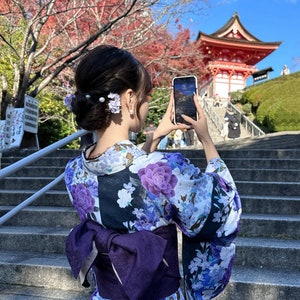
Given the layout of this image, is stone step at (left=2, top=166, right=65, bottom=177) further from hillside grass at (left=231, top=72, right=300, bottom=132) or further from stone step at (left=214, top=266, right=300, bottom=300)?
hillside grass at (left=231, top=72, right=300, bottom=132)

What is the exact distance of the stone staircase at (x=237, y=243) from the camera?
2242 mm

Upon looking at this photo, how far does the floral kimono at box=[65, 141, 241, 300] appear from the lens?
3.20 ft

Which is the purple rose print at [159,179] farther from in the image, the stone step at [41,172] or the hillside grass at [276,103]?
the hillside grass at [276,103]

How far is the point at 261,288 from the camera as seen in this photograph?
6.97 feet

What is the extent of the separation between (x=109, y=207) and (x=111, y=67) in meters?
0.41

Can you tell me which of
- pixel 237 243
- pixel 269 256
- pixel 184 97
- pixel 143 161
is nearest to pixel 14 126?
pixel 237 243

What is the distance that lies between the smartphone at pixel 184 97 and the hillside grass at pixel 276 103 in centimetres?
1264

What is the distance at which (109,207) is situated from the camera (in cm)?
103

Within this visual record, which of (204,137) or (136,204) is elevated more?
(204,137)

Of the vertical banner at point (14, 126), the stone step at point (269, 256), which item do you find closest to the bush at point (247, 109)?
the vertical banner at point (14, 126)

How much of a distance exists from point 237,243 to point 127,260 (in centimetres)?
181

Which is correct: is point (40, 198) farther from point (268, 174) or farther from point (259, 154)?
point (259, 154)

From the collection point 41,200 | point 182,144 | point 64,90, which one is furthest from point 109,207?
point 182,144

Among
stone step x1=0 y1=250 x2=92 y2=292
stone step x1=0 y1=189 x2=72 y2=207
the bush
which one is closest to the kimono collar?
stone step x1=0 y1=250 x2=92 y2=292
